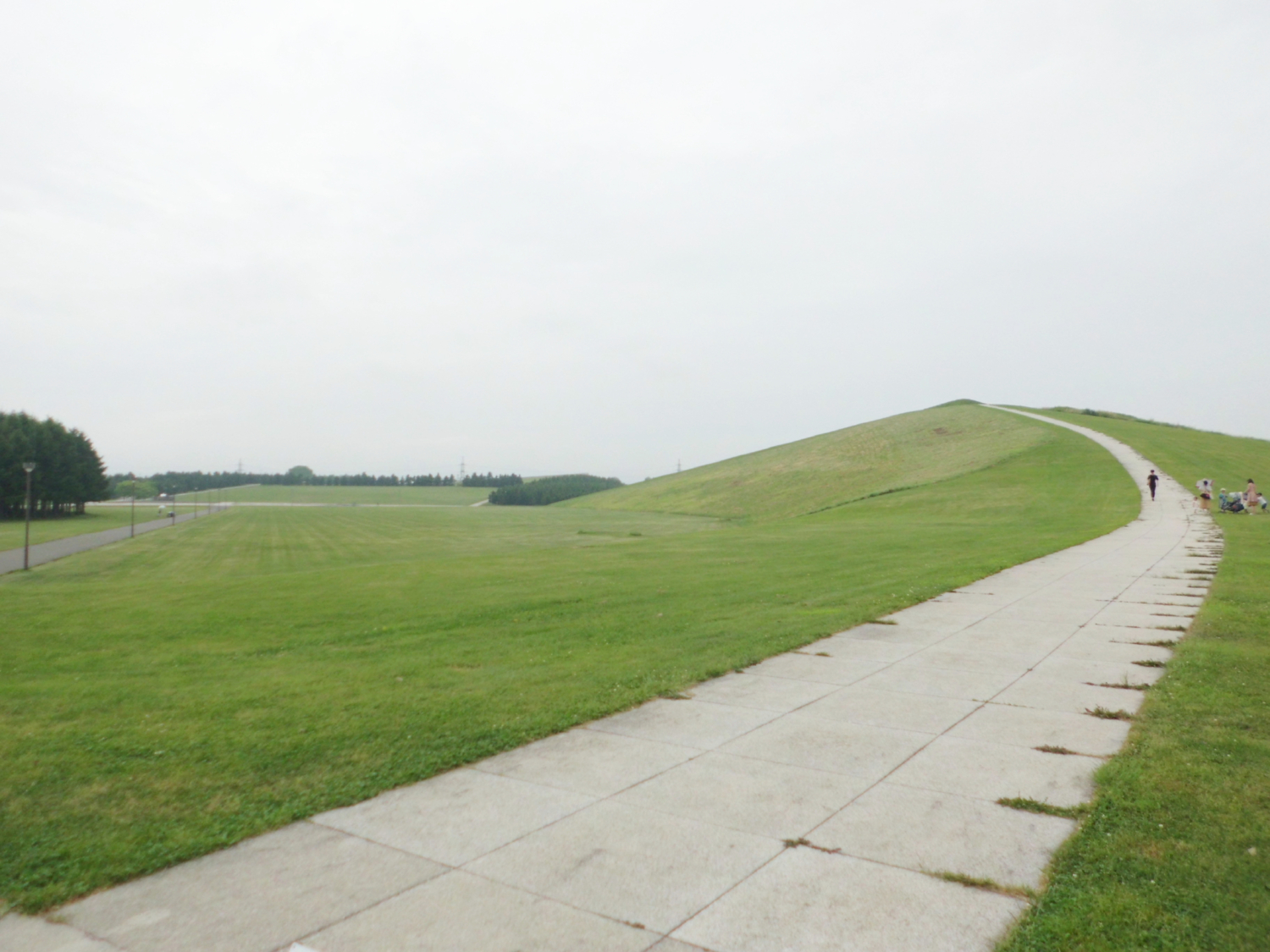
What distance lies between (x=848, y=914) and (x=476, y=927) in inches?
77.5

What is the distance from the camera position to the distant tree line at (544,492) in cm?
16425

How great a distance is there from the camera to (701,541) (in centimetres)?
3472

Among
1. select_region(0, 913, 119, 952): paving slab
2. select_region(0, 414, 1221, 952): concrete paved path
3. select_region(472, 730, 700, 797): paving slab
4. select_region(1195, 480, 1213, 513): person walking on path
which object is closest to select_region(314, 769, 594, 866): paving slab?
select_region(0, 414, 1221, 952): concrete paved path

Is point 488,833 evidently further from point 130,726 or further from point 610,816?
point 130,726

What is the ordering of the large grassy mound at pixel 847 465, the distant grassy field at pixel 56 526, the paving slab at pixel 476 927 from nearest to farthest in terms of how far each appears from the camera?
the paving slab at pixel 476 927, the distant grassy field at pixel 56 526, the large grassy mound at pixel 847 465

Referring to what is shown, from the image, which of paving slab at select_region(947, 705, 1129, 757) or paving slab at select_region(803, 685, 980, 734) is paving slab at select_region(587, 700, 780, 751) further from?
paving slab at select_region(947, 705, 1129, 757)

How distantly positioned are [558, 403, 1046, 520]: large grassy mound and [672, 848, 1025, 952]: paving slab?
57517 mm

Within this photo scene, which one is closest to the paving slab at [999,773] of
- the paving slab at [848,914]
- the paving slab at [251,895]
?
the paving slab at [848,914]

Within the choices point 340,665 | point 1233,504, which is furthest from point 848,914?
point 1233,504

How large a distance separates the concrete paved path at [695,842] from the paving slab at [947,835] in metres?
0.02

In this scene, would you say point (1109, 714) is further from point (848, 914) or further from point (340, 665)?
point (340, 665)

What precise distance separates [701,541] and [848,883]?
3026cm

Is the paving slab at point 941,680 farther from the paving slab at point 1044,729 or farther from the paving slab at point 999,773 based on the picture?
the paving slab at point 999,773

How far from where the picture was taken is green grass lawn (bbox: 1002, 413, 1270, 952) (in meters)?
3.98
